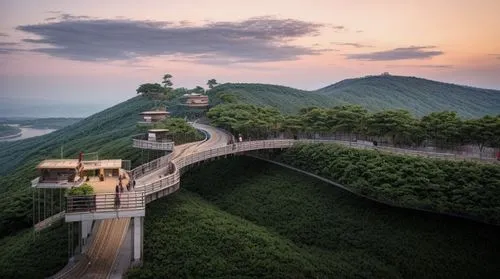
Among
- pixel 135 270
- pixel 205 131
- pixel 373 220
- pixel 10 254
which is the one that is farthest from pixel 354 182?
pixel 205 131

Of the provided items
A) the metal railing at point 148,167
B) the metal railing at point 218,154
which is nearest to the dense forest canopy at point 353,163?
the metal railing at point 218,154

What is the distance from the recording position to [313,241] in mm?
42281

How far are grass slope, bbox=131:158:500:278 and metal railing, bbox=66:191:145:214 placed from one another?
18.2 feet

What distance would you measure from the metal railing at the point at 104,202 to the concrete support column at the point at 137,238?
2459 millimetres

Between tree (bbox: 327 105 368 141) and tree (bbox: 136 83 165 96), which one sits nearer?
tree (bbox: 327 105 368 141)

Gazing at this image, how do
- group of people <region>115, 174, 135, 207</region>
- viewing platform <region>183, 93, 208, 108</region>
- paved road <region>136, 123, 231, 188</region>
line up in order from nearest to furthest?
group of people <region>115, 174, 135, 207</region> → paved road <region>136, 123, 231, 188</region> → viewing platform <region>183, 93, 208, 108</region>

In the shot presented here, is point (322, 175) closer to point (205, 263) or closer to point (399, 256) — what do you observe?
point (399, 256)

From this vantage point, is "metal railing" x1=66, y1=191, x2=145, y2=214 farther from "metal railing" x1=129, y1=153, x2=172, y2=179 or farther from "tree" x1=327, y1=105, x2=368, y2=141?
"tree" x1=327, y1=105, x2=368, y2=141

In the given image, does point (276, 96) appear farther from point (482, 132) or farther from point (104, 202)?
point (104, 202)

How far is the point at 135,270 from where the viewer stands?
109ft

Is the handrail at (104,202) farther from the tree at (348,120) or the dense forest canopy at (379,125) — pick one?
the tree at (348,120)

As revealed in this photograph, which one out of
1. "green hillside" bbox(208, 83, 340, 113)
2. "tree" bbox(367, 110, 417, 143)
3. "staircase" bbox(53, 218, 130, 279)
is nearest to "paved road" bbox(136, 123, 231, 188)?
"staircase" bbox(53, 218, 130, 279)

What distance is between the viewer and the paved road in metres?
42.7

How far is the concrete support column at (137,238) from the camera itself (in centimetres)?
3434
